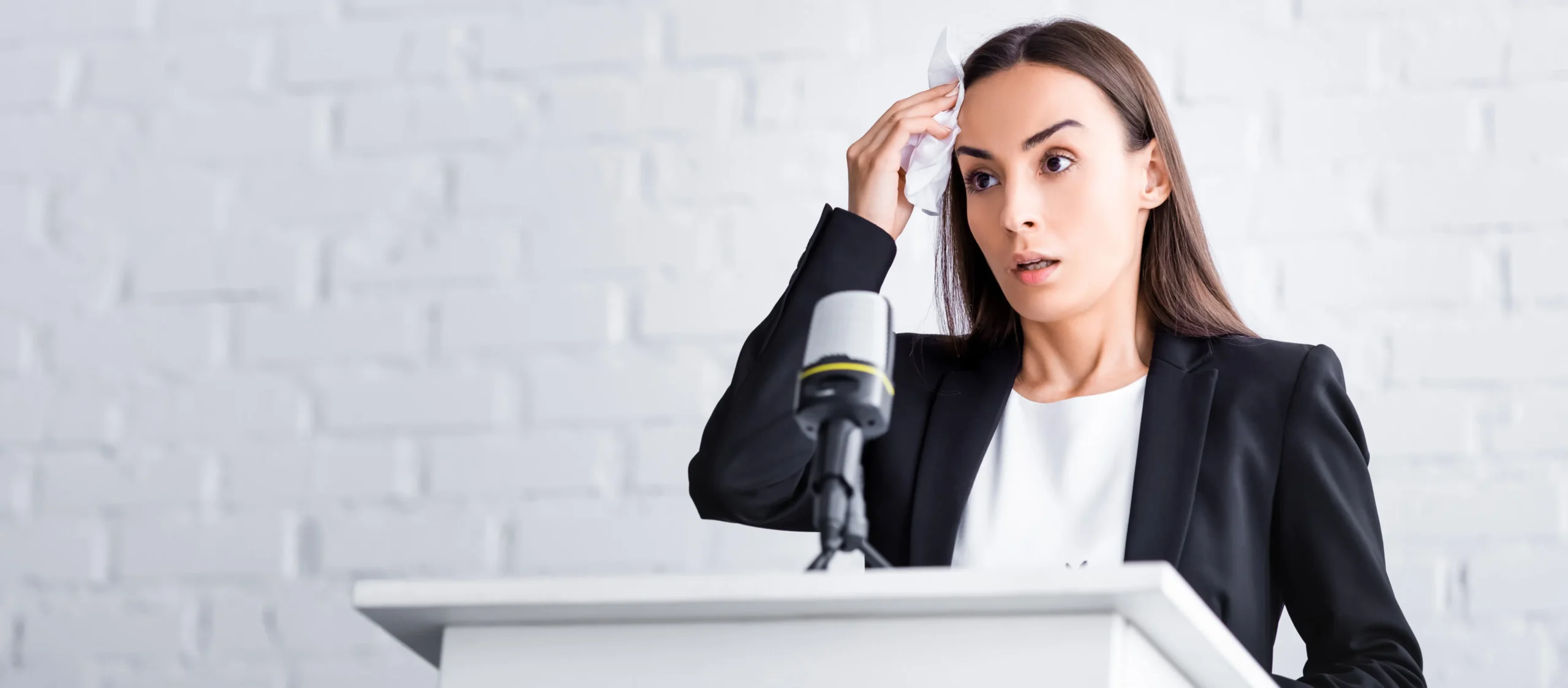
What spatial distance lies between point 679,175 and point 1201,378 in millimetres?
831

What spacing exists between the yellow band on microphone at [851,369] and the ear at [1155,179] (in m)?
0.74

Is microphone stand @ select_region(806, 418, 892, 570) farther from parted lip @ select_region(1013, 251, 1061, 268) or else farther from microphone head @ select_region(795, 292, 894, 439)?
parted lip @ select_region(1013, 251, 1061, 268)

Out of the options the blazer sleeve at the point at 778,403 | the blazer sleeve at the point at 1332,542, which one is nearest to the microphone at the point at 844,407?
the blazer sleeve at the point at 778,403

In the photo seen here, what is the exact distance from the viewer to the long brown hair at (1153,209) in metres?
1.49

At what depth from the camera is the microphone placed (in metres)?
0.83

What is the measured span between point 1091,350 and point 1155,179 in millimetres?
183

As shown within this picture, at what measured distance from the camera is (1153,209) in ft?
A: 5.09

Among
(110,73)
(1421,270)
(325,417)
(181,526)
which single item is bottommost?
(181,526)

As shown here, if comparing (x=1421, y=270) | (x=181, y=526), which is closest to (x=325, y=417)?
(x=181, y=526)

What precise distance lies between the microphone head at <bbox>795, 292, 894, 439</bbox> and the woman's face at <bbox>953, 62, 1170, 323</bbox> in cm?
57

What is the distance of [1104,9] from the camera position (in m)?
1.94

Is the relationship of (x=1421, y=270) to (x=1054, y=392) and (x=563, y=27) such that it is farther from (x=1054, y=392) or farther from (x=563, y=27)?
(x=563, y=27)

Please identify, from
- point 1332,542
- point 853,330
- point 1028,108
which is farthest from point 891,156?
point 853,330

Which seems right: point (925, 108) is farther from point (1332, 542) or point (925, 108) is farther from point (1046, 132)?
point (1332, 542)
